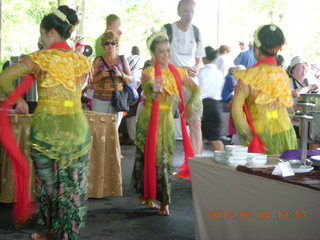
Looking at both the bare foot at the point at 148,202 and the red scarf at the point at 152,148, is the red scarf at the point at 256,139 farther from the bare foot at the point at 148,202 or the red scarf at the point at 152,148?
the bare foot at the point at 148,202

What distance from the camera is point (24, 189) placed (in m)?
3.47

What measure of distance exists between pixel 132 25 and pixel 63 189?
40.1ft

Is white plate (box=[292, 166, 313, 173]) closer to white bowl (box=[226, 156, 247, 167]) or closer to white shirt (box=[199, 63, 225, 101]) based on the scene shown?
white bowl (box=[226, 156, 247, 167])

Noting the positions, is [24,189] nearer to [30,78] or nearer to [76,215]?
[76,215]

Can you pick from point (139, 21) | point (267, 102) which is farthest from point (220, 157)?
point (139, 21)

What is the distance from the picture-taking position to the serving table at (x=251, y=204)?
2.09 metres

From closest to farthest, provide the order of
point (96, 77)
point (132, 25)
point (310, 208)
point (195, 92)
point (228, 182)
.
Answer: point (310, 208), point (228, 182), point (195, 92), point (96, 77), point (132, 25)

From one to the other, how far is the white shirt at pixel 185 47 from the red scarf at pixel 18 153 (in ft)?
8.09

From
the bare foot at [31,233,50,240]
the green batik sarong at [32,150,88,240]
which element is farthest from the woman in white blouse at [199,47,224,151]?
the green batik sarong at [32,150,88,240]

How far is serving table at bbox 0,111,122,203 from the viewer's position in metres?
4.21

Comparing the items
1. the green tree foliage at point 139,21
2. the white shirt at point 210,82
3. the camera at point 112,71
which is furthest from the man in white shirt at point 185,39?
the green tree foliage at point 139,21

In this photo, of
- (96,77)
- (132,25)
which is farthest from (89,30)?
(96,77)

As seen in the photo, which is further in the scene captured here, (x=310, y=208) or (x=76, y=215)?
(x=76, y=215)

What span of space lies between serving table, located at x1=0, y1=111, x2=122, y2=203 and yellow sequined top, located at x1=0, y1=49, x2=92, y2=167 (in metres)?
1.28
